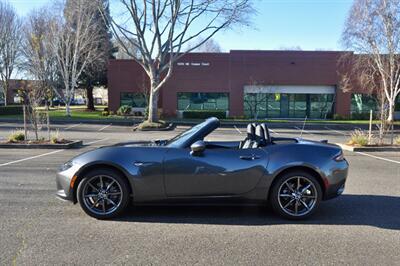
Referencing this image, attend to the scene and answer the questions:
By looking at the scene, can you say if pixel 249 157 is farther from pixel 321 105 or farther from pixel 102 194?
pixel 321 105

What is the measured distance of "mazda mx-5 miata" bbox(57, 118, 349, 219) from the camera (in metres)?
5.04

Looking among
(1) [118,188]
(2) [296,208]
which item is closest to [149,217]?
(1) [118,188]

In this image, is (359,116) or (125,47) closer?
(125,47)

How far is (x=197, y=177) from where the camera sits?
5031mm

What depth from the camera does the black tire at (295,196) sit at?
17.0ft

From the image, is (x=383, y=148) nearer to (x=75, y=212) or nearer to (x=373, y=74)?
(x=75, y=212)

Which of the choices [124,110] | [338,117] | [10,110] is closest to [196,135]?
[124,110]

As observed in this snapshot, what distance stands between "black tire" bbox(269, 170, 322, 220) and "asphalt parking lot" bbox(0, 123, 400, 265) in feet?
0.49

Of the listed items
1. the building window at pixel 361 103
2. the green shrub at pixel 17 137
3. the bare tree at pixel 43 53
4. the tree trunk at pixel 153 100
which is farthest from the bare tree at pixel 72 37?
the building window at pixel 361 103

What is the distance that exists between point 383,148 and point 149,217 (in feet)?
38.1

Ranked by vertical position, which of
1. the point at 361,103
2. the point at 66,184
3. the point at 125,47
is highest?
the point at 125,47

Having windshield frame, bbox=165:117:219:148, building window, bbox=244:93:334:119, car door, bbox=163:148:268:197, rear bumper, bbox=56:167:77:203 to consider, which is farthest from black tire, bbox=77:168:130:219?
building window, bbox=244:93:334:119

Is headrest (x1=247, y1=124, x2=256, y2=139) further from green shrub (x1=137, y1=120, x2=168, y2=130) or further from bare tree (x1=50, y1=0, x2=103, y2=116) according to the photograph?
bare tree (x1=50, y1=0, x2=103, y2=116)

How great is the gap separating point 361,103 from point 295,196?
121ft
